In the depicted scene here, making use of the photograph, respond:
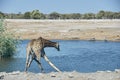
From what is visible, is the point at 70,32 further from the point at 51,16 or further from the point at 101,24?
the point at 51,16

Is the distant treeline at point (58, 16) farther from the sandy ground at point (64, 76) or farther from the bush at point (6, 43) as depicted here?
the sandy ground at point (64, 76)

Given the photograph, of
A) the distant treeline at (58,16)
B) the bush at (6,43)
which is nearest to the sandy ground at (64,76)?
the bush at (6,43)

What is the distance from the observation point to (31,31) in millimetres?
67562

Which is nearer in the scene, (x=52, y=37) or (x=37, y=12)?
(x=52, y=37)

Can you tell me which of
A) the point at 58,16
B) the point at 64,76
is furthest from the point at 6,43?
the point at 58,16

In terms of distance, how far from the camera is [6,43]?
3353 cm

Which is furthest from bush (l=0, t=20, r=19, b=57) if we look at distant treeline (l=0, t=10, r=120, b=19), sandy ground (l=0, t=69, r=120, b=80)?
distant treeline (l=0, t=10, r=120, b=19)

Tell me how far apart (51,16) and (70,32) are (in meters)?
55.7

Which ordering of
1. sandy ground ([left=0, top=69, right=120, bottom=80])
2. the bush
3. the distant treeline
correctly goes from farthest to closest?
the distant treeline
the bush
sandy ground ([left=0, top=69, right=120, bottom=80])

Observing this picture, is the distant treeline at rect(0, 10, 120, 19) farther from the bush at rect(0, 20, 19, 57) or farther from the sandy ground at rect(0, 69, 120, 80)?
the sandy ground at rect(0, 69, 120, 80)

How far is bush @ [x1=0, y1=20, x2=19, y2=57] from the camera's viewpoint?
33.2 metres

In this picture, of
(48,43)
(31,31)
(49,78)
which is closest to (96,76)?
(49,78)

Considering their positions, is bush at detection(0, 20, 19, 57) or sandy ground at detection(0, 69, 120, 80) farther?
bush at detection(0, 20, 19, 57)

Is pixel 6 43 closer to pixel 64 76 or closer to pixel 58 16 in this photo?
pixel 64 76
